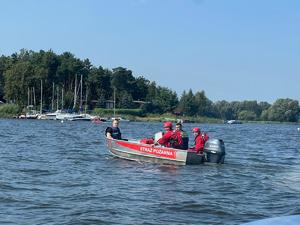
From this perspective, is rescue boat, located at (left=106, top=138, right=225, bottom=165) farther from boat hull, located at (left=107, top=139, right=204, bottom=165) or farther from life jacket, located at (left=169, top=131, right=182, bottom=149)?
life jacket, located at (left=169, top=131, right=182, bottom=149)

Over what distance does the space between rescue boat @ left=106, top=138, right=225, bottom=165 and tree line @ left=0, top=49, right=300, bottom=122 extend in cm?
10443

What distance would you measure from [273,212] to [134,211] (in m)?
3.12

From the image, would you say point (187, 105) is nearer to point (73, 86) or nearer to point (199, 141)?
point (73, 86)

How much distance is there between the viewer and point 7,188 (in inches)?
620

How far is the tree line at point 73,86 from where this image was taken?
133000 mm

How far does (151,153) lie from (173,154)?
1171 millimetres

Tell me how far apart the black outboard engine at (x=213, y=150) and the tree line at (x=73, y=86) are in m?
106

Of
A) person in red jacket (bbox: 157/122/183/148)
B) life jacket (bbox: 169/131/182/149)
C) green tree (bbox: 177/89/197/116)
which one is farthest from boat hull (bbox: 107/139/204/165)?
green tree (bbox: 177/89/197/116)

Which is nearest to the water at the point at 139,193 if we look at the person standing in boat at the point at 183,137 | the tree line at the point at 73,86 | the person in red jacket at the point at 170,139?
the person in red jacket at the point at 170,139

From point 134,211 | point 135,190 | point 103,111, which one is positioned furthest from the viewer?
point 103,111

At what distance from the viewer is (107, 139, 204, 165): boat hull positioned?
76.6ft

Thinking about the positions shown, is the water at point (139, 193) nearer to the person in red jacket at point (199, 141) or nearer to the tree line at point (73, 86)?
the person in red jacket at point (199, 141)

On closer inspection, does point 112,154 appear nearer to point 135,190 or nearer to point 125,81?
point 135,190

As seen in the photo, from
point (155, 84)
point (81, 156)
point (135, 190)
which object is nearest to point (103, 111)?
point (155, 84)
